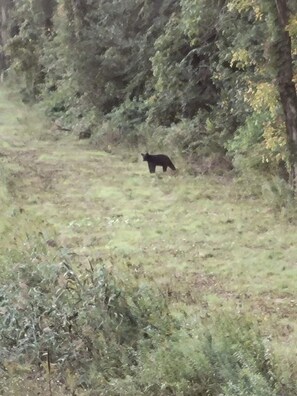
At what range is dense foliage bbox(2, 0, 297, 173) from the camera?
11602mm

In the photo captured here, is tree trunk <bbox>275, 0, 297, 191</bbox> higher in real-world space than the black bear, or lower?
higher

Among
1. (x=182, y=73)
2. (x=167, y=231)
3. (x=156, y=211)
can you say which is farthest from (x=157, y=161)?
(x=167, y=231)

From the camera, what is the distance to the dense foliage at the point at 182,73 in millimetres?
11602

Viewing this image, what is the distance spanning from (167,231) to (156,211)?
152cm

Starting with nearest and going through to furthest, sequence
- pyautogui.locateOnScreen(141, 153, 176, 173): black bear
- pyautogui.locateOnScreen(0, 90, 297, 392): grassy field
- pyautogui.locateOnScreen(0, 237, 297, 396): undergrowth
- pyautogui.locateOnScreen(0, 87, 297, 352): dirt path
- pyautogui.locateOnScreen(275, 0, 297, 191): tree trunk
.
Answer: pyautogui.locateOnScreen(0, 237, 297, 396): undergrowth, pyautogui.locateOnScreen(0, 90, 297, 392): grassy field, pyautogui.locateOnScreen(0, 87, 297, 352): dirt path, pyautogui.locateOnScreen(275, 0, 297, 191): tree trunk, pyautogui.locateOnScreen(141, 153, 176, 173): black bear

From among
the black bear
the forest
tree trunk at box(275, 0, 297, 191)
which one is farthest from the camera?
Answer: the black bear

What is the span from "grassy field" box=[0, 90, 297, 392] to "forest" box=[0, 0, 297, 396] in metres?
0.04

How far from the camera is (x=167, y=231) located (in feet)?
36.4

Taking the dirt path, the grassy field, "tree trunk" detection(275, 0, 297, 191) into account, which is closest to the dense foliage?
"tree trunk" detection(275, 0, 297, 191)

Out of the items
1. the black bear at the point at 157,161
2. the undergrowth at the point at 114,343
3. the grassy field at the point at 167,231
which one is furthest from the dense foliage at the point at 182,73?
the undergrowth at the point at 114,343

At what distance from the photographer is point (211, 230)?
11.0 meters

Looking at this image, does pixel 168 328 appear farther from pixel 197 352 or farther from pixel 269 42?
pixel 269 42

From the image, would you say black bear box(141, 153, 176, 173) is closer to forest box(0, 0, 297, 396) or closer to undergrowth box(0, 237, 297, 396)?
forest box(0, 0, 297, 396)

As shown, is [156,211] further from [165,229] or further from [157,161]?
[157,161]
